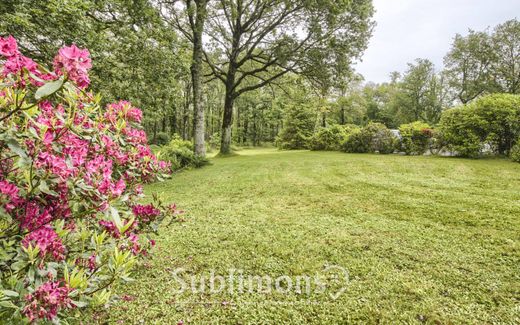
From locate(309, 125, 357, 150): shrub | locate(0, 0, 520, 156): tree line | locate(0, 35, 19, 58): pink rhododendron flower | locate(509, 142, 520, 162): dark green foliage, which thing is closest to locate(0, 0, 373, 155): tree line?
locate(0, 0, 520, 156): tree line

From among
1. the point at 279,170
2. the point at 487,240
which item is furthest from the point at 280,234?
the point at 279,170

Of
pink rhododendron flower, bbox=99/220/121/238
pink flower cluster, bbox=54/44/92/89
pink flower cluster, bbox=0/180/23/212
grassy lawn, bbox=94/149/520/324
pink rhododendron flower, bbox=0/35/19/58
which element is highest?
pink rhododendron flower, bbox=0/35/19/58

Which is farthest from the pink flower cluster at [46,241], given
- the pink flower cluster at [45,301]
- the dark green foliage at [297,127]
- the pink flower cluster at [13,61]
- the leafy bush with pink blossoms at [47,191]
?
the dark green foliage at [297,127]

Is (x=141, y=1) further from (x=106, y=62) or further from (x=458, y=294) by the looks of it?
(x=458, y=294)

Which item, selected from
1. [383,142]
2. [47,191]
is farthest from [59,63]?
[383,142]

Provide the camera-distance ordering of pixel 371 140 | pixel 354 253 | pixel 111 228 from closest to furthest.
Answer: pixel 111 228, pixel 354 253, pixel 371 140

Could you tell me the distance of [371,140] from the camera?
50.6 feet

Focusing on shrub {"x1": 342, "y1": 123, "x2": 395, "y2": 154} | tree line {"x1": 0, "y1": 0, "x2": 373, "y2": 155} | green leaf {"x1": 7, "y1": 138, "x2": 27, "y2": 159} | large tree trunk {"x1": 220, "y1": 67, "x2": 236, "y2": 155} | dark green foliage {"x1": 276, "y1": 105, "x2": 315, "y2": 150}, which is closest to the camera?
green leaf {"x1": 7, "y1": 138, "x2": 27, "y2": 159}

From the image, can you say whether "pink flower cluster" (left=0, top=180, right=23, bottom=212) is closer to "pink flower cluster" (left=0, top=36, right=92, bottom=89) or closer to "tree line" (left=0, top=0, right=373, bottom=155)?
"pink flower cluster" (left=0, top=36, right=92, bottom=89)

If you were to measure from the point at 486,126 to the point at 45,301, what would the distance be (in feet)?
45.0

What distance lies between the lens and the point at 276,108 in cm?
3744

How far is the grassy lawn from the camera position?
2.29 meters

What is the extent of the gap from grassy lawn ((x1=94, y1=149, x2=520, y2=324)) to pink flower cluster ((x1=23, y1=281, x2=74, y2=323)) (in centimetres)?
118

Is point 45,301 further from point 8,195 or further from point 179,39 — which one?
point 179,39
